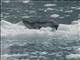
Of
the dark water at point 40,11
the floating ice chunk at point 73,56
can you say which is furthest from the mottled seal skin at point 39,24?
the floating ice chunk at point 73,56

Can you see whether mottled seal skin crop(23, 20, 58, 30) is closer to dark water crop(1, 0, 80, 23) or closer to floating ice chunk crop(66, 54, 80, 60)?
dark water crop(1, 0, 80, 23)

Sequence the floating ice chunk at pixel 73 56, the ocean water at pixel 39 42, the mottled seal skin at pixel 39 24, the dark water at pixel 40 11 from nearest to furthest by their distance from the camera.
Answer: the floating ice chunk at pixel 73 56 < the ocean water at pixel 39 42 < the mottled seal skin at pixel 39 24 < the dark water at pixel 40 11

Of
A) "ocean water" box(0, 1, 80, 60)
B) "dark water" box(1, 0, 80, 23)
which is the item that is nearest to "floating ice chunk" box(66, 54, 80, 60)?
"ocean water" box(0, 1, 80, 60)

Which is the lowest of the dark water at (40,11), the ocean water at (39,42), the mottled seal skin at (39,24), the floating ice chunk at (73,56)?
the dark water at (40,11)

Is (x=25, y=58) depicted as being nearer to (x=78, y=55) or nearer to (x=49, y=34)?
(x=78, y=55)

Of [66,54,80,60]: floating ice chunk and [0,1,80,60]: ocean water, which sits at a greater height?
[66,54,80,60]: floating ice chunk

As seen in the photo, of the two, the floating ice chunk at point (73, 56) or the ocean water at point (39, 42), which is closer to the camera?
the floating ice chunk at point (73, 56)

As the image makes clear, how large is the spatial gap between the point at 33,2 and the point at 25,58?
44.8 ft

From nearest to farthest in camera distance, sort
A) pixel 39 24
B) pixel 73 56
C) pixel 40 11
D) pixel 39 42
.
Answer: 1. pixel 73 56
2. pixel 39 42
3. pixel 39 24
4. pixel 40 11

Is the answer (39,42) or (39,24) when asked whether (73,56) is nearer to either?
(39,42)

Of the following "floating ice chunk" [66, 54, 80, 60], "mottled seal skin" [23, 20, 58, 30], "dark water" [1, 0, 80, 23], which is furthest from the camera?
"dark water" [1, 0, 80, 23]

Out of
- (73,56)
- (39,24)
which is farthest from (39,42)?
(39,24)

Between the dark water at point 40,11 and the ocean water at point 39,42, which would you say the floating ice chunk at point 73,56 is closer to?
the ocean water at point 39,42

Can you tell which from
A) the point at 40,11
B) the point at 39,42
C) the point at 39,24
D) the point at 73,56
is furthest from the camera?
the point at 40,11
